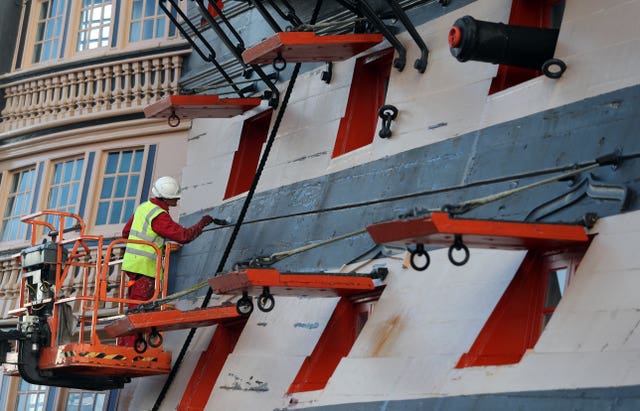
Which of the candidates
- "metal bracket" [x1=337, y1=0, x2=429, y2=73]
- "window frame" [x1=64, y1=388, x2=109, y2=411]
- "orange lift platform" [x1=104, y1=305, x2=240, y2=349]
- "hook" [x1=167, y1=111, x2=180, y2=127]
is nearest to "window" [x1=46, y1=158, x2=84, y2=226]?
"hook" [x1=167, y1=111, x2=180, y2=127]

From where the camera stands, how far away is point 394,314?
11.3 m

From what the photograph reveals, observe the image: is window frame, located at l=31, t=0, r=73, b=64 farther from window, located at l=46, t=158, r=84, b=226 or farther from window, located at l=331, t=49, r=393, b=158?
window, located at l=331, t=49, r=393, b=158

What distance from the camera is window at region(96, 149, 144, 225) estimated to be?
17.0 m

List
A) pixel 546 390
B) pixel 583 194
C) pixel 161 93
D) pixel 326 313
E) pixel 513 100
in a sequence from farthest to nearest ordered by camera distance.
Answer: pixel 161 93, pixel 326 313, pixel 513 100, pixel 583 194, pixel 546 390

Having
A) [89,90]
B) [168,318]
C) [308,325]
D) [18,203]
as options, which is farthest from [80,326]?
[18,203]

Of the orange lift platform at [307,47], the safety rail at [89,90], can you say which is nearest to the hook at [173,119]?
the safety rail at [89,90]

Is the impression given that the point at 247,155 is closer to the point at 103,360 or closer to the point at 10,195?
the point at 103,360

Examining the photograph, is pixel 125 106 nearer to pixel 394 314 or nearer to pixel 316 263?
pixel 316 263

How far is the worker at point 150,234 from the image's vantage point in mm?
14367

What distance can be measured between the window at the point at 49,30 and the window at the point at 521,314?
10168 mm

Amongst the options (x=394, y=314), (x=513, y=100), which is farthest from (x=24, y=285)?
(x=513, y=100)

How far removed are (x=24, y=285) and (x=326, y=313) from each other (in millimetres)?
4173

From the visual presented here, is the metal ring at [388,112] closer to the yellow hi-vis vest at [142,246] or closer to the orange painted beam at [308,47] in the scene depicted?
the orange painted beam at [308,47]

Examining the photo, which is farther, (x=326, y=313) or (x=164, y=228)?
(x=164, y=228)
